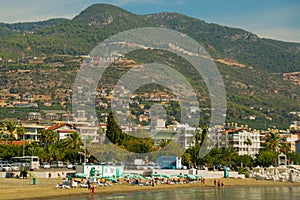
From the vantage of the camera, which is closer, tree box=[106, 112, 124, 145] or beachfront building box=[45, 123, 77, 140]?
tree box=[106, 112, 124, 145]

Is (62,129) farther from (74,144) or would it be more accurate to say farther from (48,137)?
(74,144)

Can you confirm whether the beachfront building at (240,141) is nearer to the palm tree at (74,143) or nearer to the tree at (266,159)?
the tree at (266,159)

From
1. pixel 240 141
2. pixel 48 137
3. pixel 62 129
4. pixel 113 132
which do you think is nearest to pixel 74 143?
pixel 48 137

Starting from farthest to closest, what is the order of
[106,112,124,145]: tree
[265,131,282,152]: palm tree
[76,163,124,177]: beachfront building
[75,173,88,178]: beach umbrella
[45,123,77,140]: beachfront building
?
1. [265,131,282,152]: palm tree
2. [45,123,77,140]: beachfront building
3. [106,112,124,145]: tree
4. [76,163,124,177]: beachfront building
5. [75,173,88,178]: beach umbrella

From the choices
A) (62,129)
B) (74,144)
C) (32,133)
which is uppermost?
(62,129)

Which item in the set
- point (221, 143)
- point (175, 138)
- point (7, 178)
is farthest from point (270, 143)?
point (7, 178)

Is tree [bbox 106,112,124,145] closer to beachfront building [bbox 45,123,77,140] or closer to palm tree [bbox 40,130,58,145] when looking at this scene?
palm tree [bbox 40,130,58,145]

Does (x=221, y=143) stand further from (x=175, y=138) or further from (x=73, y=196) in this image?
(x=73, y=196)

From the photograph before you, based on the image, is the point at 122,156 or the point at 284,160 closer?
the point at 122,156

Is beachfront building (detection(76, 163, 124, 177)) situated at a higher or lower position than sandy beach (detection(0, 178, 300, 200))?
higher

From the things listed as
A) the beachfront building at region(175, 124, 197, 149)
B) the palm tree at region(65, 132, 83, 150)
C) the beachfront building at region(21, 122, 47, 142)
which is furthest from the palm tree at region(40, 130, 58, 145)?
the beachfront building at region(175, 124, 197, 149)

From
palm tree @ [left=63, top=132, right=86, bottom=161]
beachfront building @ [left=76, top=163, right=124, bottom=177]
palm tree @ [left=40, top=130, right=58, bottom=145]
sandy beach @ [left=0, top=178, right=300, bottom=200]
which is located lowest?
sandy beach @ [left=0, top=178, right=300, bottom=200]
